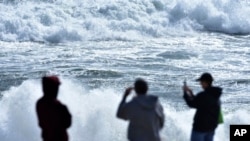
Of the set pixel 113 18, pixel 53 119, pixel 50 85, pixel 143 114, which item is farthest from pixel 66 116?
pixel 113 18

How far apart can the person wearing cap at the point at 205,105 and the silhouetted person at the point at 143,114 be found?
33.9 inches

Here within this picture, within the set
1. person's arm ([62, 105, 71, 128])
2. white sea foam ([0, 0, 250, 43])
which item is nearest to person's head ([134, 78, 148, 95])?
person's arm ([62, 105, 71, 128])

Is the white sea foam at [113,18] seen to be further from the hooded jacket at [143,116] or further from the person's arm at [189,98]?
the hooded jacket at [143,116]

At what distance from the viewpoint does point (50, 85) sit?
698cm

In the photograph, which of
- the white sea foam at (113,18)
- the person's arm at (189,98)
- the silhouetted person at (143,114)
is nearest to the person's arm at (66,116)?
the silhouetted person at (143,114)

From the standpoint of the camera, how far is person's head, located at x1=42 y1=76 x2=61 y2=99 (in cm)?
693

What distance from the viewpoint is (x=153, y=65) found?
20.1 metres

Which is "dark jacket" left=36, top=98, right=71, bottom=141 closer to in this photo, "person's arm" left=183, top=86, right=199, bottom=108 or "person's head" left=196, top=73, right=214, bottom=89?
"person's arm" left=183, top=86, right=199, bottom=108

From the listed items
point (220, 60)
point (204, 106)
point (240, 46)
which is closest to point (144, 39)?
point (240, 46)

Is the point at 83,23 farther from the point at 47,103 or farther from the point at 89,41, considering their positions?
the point at 47,103

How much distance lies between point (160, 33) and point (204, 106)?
1961cm

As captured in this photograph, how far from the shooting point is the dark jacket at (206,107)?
26.7 ft

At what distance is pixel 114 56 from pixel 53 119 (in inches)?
577

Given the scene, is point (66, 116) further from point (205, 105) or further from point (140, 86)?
point (205, 105)
